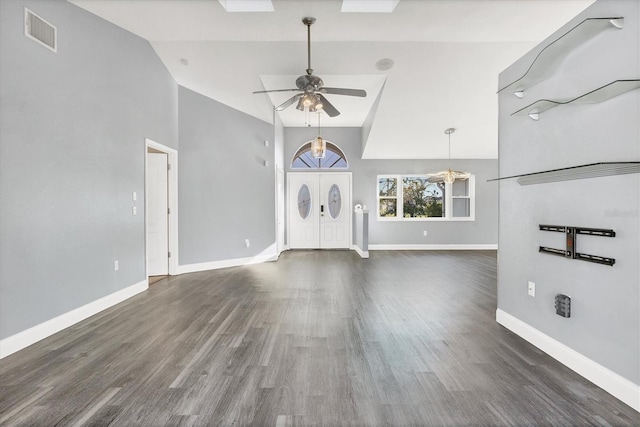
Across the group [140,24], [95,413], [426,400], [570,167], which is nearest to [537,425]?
[426,400]

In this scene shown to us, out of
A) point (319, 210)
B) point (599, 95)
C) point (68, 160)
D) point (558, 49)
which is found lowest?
point (319, 210)

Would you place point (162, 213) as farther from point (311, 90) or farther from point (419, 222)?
point (419, 222)

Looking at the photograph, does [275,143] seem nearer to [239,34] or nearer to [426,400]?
[239,34]

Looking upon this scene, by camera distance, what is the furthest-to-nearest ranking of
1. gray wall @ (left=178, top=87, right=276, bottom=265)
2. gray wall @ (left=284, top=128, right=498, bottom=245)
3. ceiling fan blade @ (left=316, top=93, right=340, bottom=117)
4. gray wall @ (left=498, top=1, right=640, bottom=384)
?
gray wall @ (left=284, top=128, right=498, bottom=245), gray wall @ (left=178, top=87, right=276, bottom=265), ceiling fan blade @ (left=316, top=93, right=340, bottom=117), gray wall @ (left=498, top=1, right=640, bottom=384)

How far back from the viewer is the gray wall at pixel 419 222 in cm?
845

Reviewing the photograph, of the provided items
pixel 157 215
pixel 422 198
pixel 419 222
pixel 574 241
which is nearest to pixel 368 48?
pixel 574 241

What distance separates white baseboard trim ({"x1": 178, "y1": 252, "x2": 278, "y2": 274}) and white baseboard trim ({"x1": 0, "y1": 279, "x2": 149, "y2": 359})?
1338mm

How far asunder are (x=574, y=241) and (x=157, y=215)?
17.5 feet

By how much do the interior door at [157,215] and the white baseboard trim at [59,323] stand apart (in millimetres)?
1197

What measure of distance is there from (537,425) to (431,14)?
13.3 ft

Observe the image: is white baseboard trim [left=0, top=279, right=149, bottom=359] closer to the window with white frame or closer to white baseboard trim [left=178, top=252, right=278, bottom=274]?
white baseboard trim [left=178, top=252, right=278, bottom=274]

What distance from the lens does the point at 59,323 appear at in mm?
2861

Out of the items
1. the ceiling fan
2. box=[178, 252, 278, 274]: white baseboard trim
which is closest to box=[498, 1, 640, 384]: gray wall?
the ceiling fan

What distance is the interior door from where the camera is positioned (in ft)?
16.6
